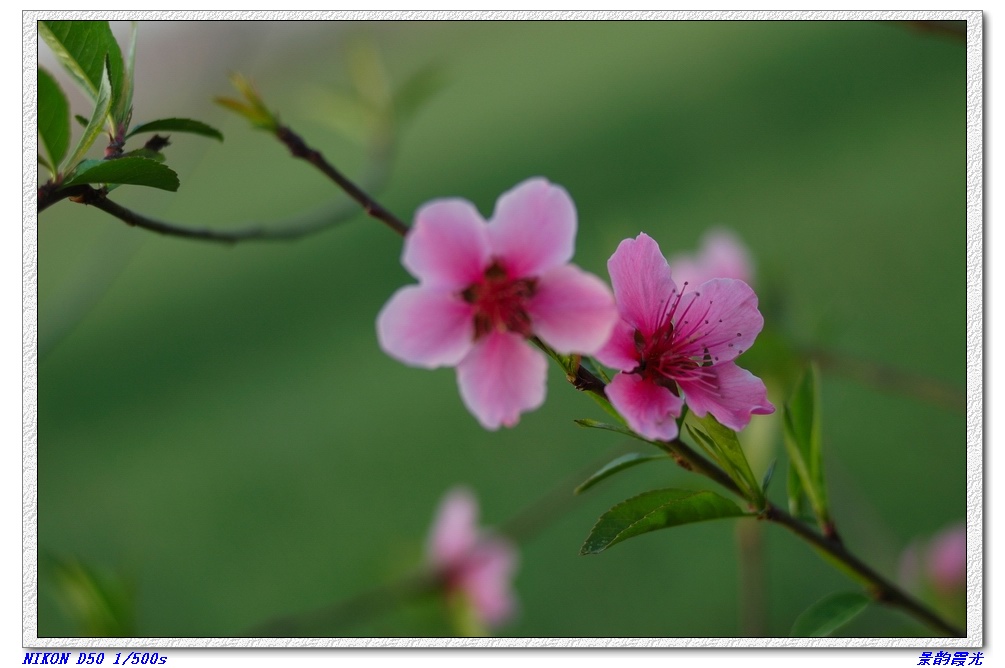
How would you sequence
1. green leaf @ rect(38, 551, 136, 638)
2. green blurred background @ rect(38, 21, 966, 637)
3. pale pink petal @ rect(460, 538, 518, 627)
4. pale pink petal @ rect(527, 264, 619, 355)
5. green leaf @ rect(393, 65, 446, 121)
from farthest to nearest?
green blurred background @ rect(38, 21, 966, 637) → pale pink petal @ rect(460, 538, 518, 627) → green leaf @ rect(393, 65, 446, 121) → green leaf @ rect(38, 551, 136, 638) → pale pink petal @ rect(527, 264, 619, 355)

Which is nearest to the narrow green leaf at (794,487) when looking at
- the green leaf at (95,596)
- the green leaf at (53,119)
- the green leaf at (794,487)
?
the green leaf at (794,487)

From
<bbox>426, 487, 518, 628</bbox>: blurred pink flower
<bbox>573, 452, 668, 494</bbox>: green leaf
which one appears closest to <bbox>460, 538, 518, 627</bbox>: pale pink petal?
<bbox>426, 487, 518, 628</bbox>: blurred pink flower

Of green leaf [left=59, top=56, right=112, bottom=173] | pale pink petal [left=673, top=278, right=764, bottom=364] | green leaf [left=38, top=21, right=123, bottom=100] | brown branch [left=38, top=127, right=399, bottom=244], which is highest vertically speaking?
green leaf [left=38, top=21, right=123, bottom=100]

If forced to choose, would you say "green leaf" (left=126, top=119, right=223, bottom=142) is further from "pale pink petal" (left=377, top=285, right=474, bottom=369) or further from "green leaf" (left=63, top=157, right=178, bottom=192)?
"pale pink petal" (left=377, top=285, right=474, bottom=369)

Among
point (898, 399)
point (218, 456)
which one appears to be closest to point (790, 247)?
point (898, 399)

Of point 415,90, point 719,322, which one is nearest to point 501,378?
point 719,322

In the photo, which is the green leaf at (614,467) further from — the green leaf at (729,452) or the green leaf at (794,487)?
the green leaf at (794,487)

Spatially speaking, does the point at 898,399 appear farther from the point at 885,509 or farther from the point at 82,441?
the point at 82,441
